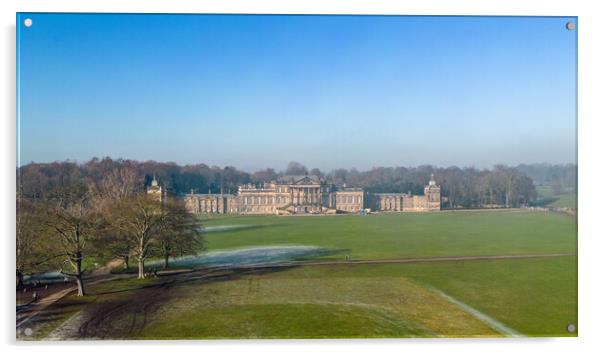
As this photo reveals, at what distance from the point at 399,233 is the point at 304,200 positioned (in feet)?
4.92

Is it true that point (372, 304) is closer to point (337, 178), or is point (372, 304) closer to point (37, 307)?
point (337, 178)

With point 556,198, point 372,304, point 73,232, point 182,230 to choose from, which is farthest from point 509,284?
point 73,232

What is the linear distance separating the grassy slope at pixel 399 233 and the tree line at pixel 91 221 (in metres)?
0.63

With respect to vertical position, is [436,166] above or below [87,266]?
above

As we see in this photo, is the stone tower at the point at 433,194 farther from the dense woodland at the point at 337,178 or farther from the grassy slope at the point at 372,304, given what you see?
the grassy slope at the point at 372,304

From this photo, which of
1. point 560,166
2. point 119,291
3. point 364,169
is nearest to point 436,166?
point 364,169

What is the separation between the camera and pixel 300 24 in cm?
475

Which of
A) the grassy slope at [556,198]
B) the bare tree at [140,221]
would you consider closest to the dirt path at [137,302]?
the bare tree at [140,221]

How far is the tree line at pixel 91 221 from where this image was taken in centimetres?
485

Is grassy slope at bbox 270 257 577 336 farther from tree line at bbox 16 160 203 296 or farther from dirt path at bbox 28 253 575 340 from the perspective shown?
tree line at bbox 16 160 203 296

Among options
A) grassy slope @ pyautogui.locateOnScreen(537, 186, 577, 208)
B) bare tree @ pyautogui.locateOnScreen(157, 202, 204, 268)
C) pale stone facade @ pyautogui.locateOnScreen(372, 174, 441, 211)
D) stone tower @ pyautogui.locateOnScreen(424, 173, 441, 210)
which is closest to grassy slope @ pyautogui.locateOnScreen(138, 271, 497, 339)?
bare tree @ pyautogui.locateOnScreen(157, 202, 204, 268)

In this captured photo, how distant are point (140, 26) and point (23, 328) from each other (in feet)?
11.9

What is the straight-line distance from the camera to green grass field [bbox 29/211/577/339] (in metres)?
4.71

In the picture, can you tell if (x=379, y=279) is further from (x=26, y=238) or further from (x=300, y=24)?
(x=26, y=238)
